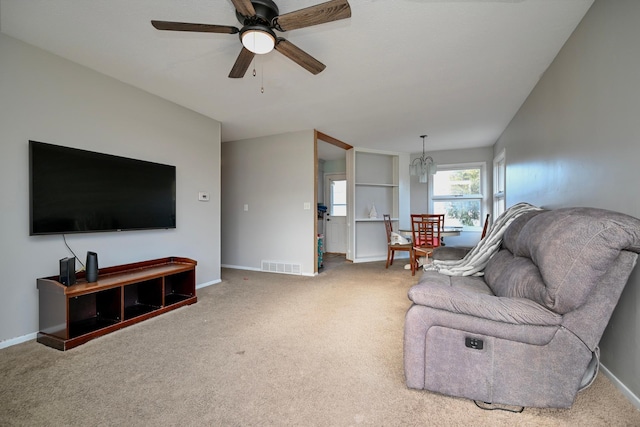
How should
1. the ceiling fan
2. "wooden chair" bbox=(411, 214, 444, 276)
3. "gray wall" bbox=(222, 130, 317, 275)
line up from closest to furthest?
1. the ceiling fan
2. "wooden chair" bbox=(411, 214, 444, 276)
3. "gray wall" bbox=(222, 130, 317, 275)

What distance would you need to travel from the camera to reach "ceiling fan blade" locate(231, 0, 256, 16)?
1.49 metres

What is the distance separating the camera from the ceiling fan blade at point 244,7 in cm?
149

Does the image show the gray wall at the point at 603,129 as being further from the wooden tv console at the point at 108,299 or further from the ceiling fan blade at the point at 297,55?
the wooden tv console at the point at 108,299

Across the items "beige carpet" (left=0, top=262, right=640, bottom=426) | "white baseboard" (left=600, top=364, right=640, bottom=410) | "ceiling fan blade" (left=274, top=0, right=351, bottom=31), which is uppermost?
"ceiling fan blade" (left=274, top=0, right=351, bottom=31)

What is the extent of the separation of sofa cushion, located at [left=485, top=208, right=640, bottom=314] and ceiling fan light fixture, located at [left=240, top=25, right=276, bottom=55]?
201cm

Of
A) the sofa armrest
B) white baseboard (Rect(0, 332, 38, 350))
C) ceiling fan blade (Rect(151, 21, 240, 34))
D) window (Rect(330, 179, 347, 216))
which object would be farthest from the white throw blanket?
window (Rect(330, 179, 347, 216))

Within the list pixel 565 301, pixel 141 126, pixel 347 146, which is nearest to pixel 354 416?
pixel 565 301

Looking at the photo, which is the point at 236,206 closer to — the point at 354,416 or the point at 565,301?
the point at 354,416

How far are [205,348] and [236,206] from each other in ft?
10.8

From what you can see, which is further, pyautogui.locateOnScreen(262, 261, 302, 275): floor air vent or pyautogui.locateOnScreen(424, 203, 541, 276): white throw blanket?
pyautogui.locateOnScreen(262, 261, 302, 275): floor air vent

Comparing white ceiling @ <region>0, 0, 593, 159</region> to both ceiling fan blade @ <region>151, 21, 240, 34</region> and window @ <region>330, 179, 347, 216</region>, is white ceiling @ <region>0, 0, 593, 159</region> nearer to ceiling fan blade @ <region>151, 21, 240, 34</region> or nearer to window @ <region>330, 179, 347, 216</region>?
ceiling fan blade @ <region>151, 21, 240, 34</region>

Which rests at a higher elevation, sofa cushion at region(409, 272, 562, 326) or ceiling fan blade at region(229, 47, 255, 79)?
ceiling fan blade at region(229, 47, 255, 79)

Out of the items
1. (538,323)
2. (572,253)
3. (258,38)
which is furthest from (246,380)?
(258,38)

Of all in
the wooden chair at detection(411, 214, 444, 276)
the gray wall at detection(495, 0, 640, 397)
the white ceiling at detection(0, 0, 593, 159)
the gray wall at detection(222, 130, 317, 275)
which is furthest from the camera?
the gray wall at detection(222, 130, 317, 275)
